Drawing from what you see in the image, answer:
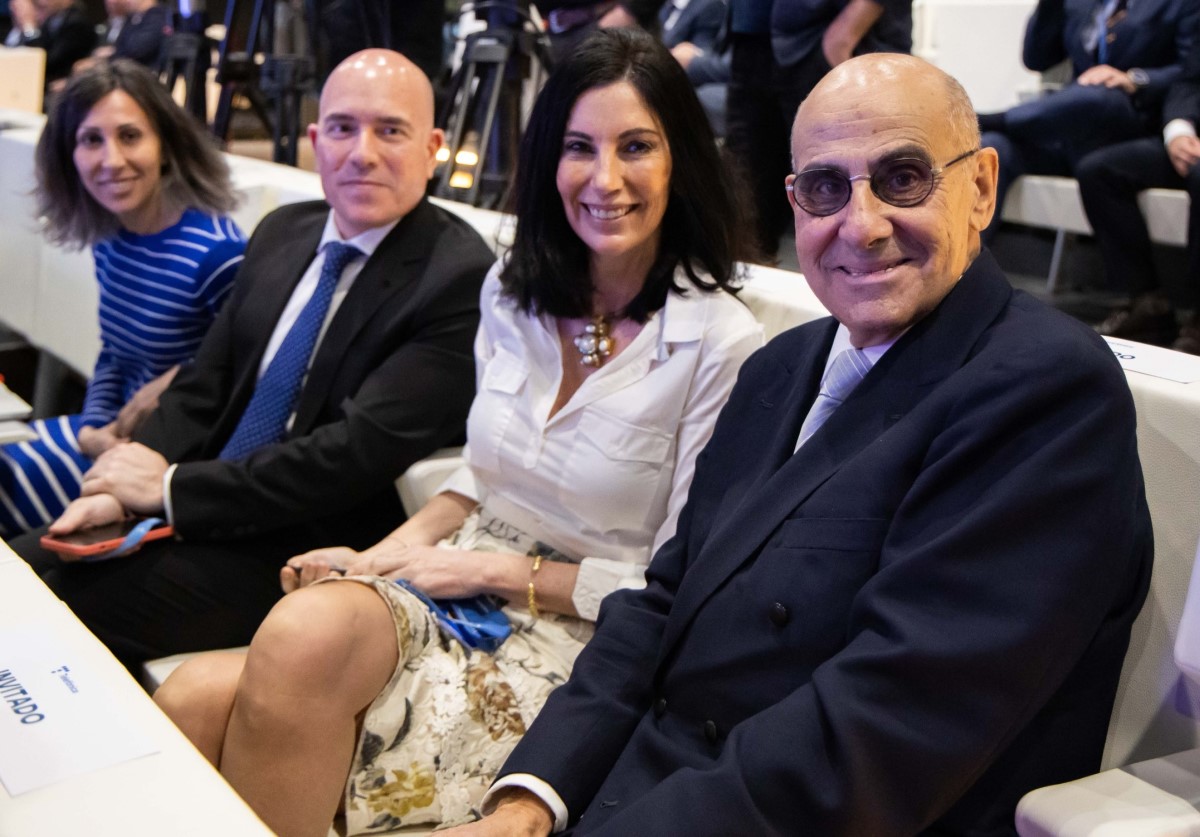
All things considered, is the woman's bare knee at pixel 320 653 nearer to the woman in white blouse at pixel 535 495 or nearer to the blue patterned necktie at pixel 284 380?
the woman in white blouse at pixel 535 495

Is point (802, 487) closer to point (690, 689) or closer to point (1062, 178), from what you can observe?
point (690, 689)

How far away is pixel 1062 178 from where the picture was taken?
13.5 feet

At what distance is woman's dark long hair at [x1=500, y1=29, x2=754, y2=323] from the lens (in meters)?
1.82

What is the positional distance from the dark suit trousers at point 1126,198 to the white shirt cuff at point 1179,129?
0.44 feet

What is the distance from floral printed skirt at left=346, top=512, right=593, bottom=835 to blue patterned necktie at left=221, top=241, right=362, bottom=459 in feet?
2.36

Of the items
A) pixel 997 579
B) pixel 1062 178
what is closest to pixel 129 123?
pixel 997 579

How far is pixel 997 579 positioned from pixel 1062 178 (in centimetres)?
341

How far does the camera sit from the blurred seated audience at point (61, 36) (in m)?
8.48

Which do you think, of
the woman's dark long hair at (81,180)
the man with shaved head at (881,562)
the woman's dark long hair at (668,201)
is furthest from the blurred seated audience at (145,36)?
the man with shaved head at (881,562)

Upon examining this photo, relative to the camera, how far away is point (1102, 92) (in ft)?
12.5

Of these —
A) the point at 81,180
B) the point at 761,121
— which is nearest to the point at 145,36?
A: the point at 81,180

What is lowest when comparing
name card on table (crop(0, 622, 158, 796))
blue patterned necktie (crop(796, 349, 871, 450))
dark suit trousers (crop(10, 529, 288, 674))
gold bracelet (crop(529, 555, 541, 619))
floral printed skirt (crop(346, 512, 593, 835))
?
dark suit trousers (crop(10, 529, 288, 674))

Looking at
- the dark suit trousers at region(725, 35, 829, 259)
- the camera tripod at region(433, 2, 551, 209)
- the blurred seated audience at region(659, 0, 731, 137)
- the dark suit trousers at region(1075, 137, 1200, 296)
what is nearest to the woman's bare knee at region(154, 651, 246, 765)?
the dark suit trousers at region(725, 35, 829, 259)

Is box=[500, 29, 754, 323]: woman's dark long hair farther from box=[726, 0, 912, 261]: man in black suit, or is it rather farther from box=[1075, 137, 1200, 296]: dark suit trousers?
box=[1075, 137, 1200, 296]: dark suit trousers
